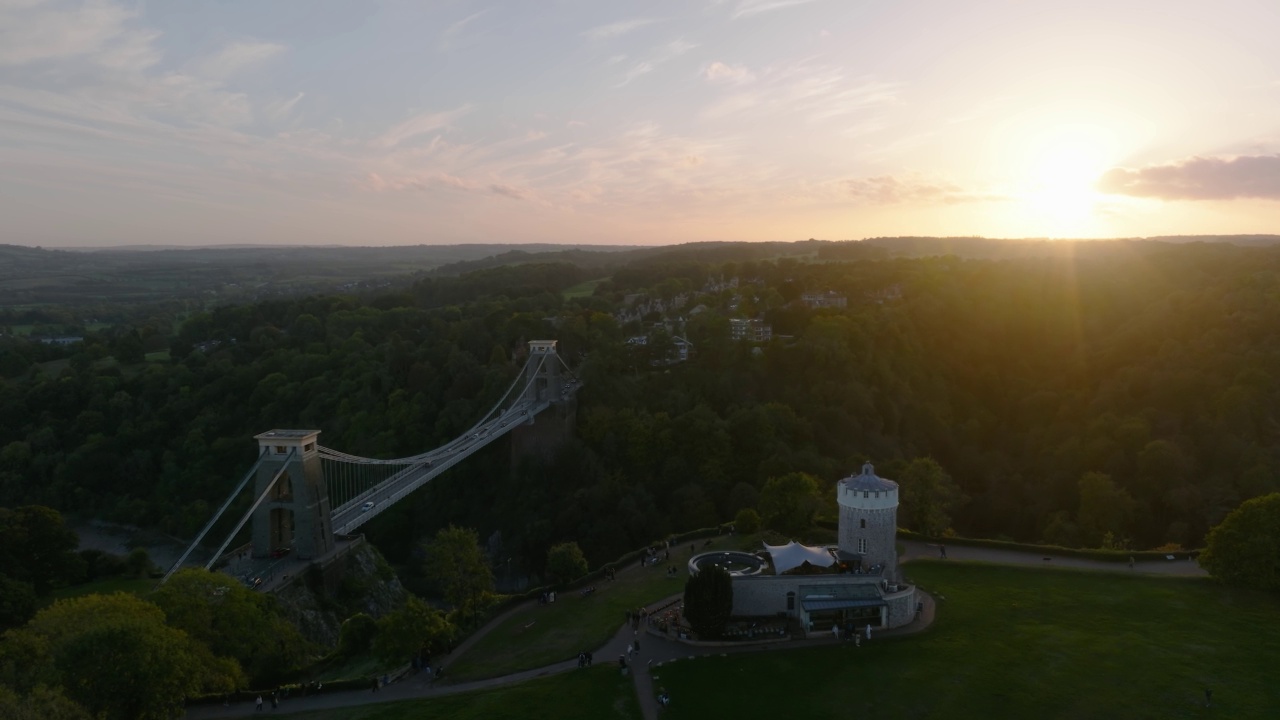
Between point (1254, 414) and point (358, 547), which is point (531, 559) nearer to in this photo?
point (358, 547)

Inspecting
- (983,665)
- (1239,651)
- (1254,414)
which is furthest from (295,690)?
(1254,414)

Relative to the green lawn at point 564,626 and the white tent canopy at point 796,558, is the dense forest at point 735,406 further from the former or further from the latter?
the green lawn at point 564,626

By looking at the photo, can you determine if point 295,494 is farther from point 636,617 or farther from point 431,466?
point 636,617

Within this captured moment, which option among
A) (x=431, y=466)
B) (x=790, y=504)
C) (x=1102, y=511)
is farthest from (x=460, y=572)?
(x=1102, y=511)

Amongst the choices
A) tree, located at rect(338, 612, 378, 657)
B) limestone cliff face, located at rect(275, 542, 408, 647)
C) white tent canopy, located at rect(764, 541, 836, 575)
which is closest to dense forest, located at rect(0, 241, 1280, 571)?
white tent canopy, located at rect(764, 541, 836, 575)

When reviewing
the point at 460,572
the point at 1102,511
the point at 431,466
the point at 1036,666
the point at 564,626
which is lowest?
the point at 1102,511
